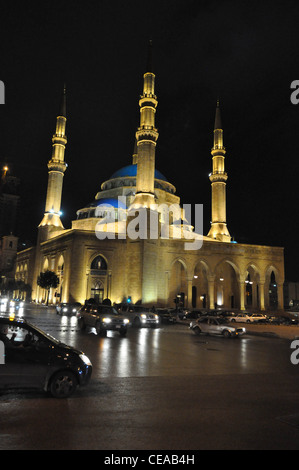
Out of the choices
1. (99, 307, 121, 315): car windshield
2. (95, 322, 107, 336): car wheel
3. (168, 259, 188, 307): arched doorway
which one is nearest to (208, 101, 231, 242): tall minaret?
(168, 259, 188, 307): arched doorway

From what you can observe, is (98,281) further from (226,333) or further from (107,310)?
(226,333)

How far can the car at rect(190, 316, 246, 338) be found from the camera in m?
19.0

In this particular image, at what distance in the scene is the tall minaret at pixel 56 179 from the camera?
52406 mm

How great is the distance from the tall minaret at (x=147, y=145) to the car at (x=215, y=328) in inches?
882

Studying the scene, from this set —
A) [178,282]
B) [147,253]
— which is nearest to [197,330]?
[147,253]

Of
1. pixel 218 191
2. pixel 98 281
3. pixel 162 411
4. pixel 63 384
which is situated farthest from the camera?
pixel 218 191

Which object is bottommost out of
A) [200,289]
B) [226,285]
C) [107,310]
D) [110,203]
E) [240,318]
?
[240,318]

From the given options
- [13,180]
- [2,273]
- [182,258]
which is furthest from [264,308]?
[13,180]

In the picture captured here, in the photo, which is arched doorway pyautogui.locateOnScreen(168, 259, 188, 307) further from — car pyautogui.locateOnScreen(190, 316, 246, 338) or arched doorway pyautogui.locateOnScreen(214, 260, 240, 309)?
car pyautogui.locateOnScreen(190, 316, 246, 338)

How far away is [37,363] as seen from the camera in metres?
6.33

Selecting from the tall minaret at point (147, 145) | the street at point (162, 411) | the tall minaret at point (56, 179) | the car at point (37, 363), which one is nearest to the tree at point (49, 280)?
the tall minaret at point (56, 179)

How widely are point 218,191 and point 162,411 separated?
47920mm

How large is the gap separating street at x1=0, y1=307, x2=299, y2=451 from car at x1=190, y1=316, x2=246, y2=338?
890 cm
